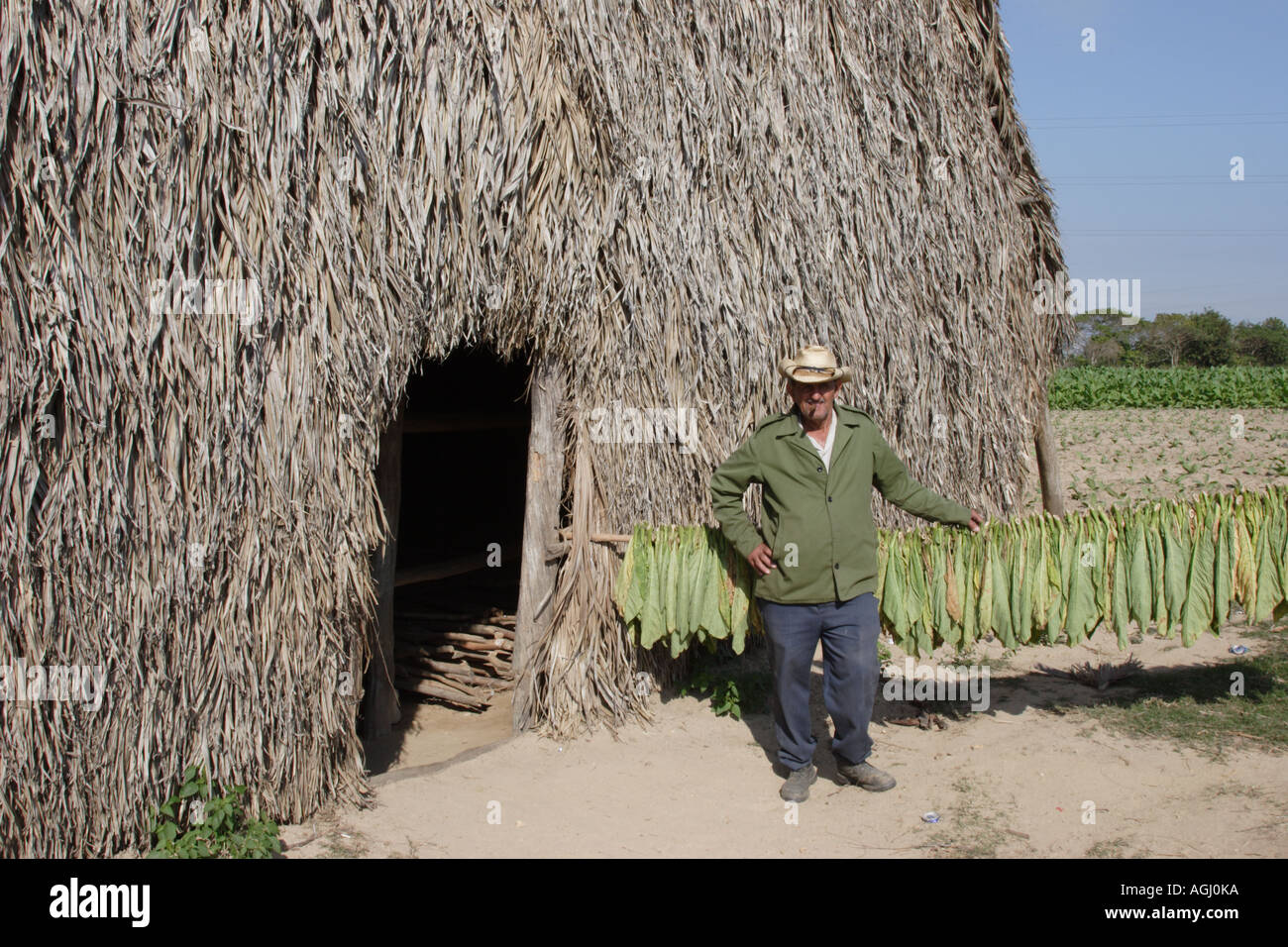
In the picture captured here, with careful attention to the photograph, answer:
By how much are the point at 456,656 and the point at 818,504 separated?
3.07 metres

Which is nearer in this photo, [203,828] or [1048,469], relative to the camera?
[203,828]

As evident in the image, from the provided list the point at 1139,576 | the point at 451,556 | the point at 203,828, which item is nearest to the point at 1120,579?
→ the point at 1139,576

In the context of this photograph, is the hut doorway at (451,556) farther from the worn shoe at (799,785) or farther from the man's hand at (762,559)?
the worn shoe at (799,785)

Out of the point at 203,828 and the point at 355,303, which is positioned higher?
the point at 355,303

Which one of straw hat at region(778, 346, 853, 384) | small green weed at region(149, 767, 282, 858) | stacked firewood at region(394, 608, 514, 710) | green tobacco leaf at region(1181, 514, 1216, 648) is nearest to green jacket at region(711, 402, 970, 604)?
straw hat at region(778, 346, 853, 384)

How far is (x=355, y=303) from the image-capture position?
375cm

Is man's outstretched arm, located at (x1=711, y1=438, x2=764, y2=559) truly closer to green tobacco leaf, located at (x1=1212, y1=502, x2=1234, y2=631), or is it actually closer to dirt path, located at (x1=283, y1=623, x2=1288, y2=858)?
dirt path, located at (x1=283, y1=623, x2=1288, y2=858)

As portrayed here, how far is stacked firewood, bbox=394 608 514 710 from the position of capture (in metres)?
5.90

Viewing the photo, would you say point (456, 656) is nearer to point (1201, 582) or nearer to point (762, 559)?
point (762, 559)

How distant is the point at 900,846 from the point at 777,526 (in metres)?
1.30

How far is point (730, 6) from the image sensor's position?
202 inches

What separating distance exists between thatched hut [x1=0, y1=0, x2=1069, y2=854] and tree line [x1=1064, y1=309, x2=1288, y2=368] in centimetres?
4592

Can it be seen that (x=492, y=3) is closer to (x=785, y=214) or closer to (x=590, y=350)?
(x=590, y=350)
